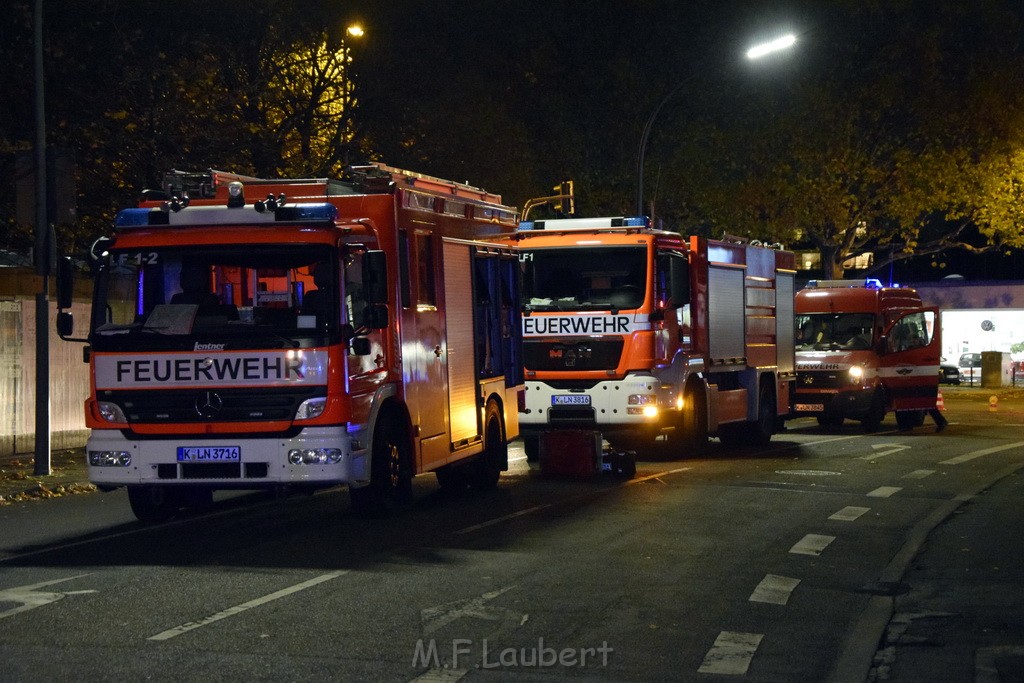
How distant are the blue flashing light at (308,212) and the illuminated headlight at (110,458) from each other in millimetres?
2274

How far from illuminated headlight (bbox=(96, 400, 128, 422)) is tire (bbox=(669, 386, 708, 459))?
10.2m

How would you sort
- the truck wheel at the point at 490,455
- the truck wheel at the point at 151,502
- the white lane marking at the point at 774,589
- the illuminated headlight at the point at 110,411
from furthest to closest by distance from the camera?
1. the truck wheel at the point at 490,455
2. the truck wheel at the point at 151,502
3. the illuminated headlight at the point at 110,411
4. the white lane marking at the point at 774,589

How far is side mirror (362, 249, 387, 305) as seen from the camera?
12.8 m

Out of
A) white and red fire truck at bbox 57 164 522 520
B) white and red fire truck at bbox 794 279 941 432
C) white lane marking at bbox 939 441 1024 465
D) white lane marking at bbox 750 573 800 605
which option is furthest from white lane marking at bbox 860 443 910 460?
white lane marking at bbox 750 573 800 605

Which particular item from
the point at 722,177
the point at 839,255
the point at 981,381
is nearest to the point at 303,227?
the point at 722,177

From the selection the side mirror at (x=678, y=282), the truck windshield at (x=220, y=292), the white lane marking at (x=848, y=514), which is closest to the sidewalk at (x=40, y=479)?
the truck windshield at (x=220, y=292)

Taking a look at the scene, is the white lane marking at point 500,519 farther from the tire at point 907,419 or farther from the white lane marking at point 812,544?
the tire at point 907,419

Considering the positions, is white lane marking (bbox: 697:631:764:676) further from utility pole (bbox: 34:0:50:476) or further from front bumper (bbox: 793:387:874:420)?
front bumper (bbox: 793:387:874:420)

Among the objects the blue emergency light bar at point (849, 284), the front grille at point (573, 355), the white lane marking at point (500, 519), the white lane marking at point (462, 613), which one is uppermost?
the blue emergency light bar at point (849, 284)

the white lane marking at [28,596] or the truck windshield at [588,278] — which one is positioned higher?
the truck windshield at [588,278]

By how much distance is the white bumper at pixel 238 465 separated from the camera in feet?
40.9

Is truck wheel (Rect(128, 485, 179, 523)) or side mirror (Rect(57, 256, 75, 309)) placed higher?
side mirror (Rect(57, 256, 75, 309))

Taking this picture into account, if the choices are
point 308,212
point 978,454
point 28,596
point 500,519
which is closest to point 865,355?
point 978,454

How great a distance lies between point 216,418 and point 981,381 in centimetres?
4359
